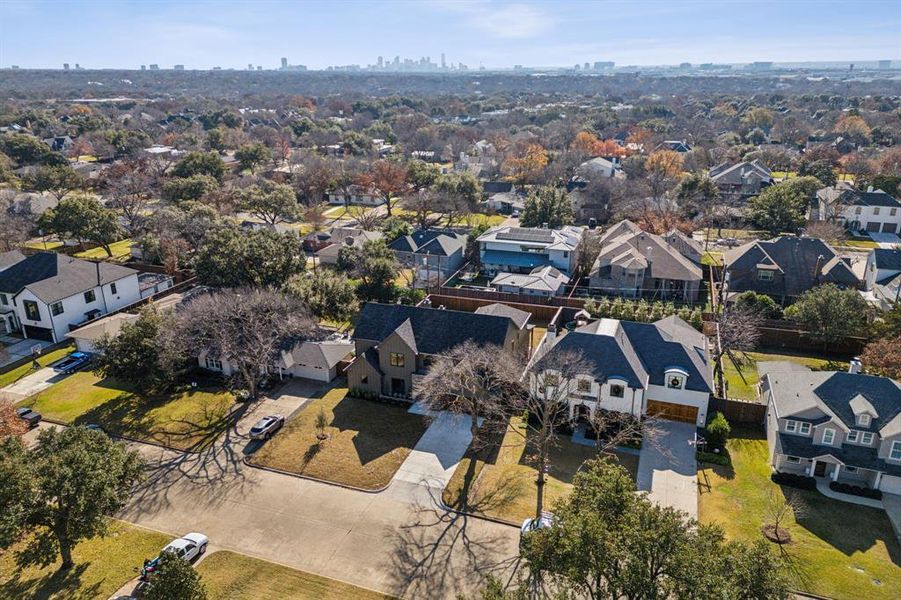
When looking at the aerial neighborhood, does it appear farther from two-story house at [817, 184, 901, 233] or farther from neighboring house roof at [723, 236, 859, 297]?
two-story house at [817, 184, 901, 233]

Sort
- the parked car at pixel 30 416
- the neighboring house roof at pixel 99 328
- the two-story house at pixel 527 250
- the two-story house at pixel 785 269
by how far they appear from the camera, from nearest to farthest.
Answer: the parked car at pixel 30 416 < the neighboring house roof at pixel 99 328 < the two-story house at pixel 785 269 < the two-story house at pixel 527 250

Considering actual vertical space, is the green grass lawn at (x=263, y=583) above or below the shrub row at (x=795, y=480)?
below

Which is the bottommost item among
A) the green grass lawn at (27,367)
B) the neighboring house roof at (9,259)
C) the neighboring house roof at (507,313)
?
the green grass lawn at (27,367)

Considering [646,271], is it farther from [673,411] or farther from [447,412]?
[447,412]

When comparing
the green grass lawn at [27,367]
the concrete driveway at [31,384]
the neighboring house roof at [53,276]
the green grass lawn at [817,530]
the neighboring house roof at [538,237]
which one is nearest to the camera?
the green grass lawn at [817,530]

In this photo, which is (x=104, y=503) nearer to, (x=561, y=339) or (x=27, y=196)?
(x=561, y=339)

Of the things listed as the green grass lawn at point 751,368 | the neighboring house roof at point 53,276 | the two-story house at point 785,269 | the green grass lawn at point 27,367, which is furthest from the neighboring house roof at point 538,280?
the green grass lawn at point 27,367

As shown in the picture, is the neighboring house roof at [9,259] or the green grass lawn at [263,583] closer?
the green grass lawn at [263,583]

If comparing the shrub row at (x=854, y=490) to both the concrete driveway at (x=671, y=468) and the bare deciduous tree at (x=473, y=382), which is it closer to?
the concrete driveway at (x=671, y=468)

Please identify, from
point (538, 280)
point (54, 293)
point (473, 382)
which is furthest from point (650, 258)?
point (54, 293)
